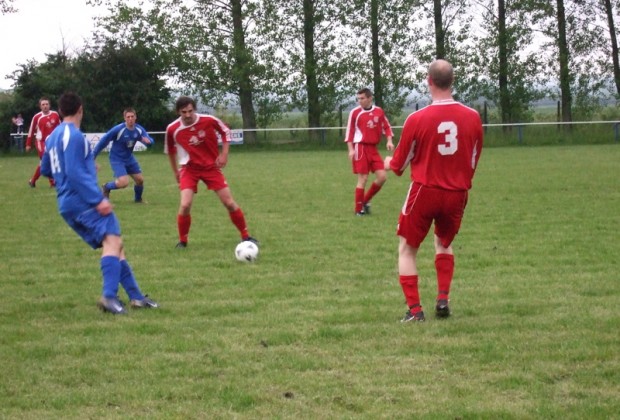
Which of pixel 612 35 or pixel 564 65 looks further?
pixel 612 35

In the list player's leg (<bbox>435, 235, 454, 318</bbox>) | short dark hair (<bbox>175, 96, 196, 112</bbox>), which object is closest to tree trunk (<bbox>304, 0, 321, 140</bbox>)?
short dark hair (<bbox>175, 96, 196, 112</bbox>)

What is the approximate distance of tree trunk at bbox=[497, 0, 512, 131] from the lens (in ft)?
135

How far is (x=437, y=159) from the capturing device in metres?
6.20

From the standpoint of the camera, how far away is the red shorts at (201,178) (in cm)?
1030

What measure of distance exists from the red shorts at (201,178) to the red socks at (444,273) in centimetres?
415

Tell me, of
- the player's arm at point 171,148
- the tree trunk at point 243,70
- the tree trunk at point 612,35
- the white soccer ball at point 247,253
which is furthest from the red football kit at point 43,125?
the tree trunk at point 612,35

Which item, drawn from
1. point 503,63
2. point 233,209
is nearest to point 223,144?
point 233,209

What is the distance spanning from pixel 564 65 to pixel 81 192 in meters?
37.1

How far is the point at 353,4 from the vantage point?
41.4 m

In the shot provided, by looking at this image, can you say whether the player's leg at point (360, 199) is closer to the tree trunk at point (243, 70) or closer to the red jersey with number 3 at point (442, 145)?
the red jersey with number 3 at point (442, 145)

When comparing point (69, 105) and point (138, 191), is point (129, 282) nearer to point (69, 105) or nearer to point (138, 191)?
point (69, 105)

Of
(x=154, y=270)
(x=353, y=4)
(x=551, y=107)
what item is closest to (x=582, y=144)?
(x=551, y=107)

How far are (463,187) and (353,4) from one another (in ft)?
119

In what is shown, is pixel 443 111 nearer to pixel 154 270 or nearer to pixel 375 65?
pixel 154 270
